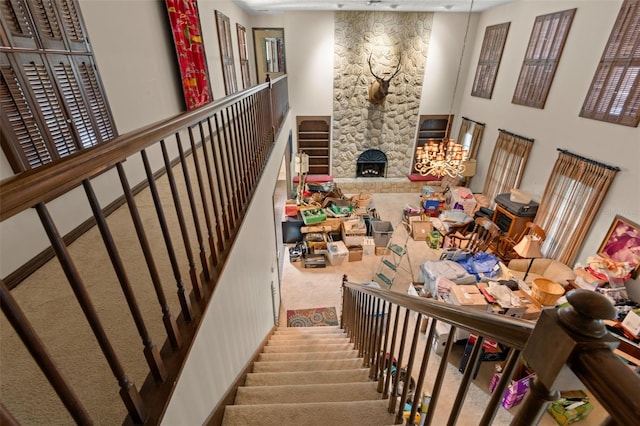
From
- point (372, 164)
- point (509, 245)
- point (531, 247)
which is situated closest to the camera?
point (531, 247)

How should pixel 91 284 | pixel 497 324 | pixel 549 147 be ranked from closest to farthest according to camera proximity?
pixel 497 324
pixel 91 284
pixel 549 147

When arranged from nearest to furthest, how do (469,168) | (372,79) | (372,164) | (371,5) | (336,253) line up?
(336,253)
(371,5)
(469,168)
(372,79)
(372,164)

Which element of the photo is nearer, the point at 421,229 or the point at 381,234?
the point at 381,234

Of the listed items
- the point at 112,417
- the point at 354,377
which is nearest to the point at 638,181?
the point at 354,377

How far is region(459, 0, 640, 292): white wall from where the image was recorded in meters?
4.42

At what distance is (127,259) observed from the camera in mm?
1873

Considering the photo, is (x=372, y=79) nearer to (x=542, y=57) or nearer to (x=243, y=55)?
(x=243, y=55)

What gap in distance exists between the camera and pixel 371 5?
24.0 ft

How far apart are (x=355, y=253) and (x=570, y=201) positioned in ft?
13.5

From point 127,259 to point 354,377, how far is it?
1.87m

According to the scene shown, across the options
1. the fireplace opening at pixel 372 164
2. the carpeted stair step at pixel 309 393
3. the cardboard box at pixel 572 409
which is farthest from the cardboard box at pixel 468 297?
the fireplace opening at pixel 372 164

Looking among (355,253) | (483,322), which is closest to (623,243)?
(355,253)

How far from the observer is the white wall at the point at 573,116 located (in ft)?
14.5

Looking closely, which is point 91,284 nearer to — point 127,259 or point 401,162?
point 127,259
